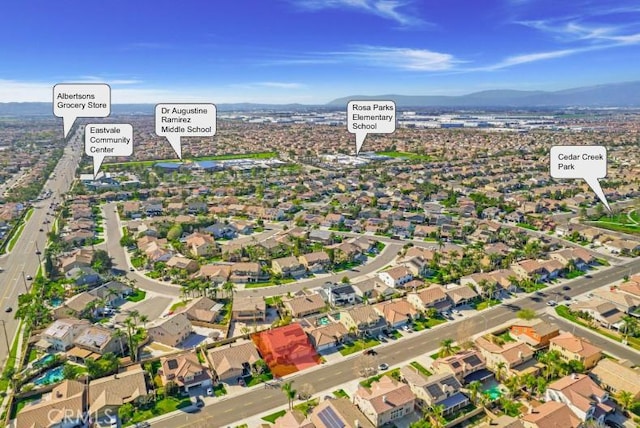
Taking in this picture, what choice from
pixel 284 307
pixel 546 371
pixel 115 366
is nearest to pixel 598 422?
pixel 546 371

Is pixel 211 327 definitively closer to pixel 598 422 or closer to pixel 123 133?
pixel 123 133

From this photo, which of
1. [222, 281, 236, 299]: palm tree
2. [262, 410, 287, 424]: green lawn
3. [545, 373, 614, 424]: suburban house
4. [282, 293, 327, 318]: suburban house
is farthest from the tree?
[222, 281, 236, 299]: palm tree

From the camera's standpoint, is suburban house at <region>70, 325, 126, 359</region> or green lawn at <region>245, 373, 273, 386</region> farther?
suburban house at <region>70, 325, 126, 359</region>

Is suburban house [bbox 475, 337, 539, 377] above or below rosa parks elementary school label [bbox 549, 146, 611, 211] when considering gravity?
below

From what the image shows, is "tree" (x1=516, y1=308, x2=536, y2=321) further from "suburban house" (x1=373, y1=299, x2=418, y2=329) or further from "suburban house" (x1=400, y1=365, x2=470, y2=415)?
"suburban house" (x1=400, y1=365, x2=470, y2=415)

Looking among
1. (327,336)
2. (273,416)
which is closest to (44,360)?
(273,416)

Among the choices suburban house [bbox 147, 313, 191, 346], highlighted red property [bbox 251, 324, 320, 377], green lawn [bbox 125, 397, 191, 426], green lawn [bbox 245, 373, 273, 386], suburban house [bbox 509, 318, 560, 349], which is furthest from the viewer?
suburban house [bbox 147, 313, 191, 346]

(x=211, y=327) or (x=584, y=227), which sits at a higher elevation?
(x=584, y=227)
